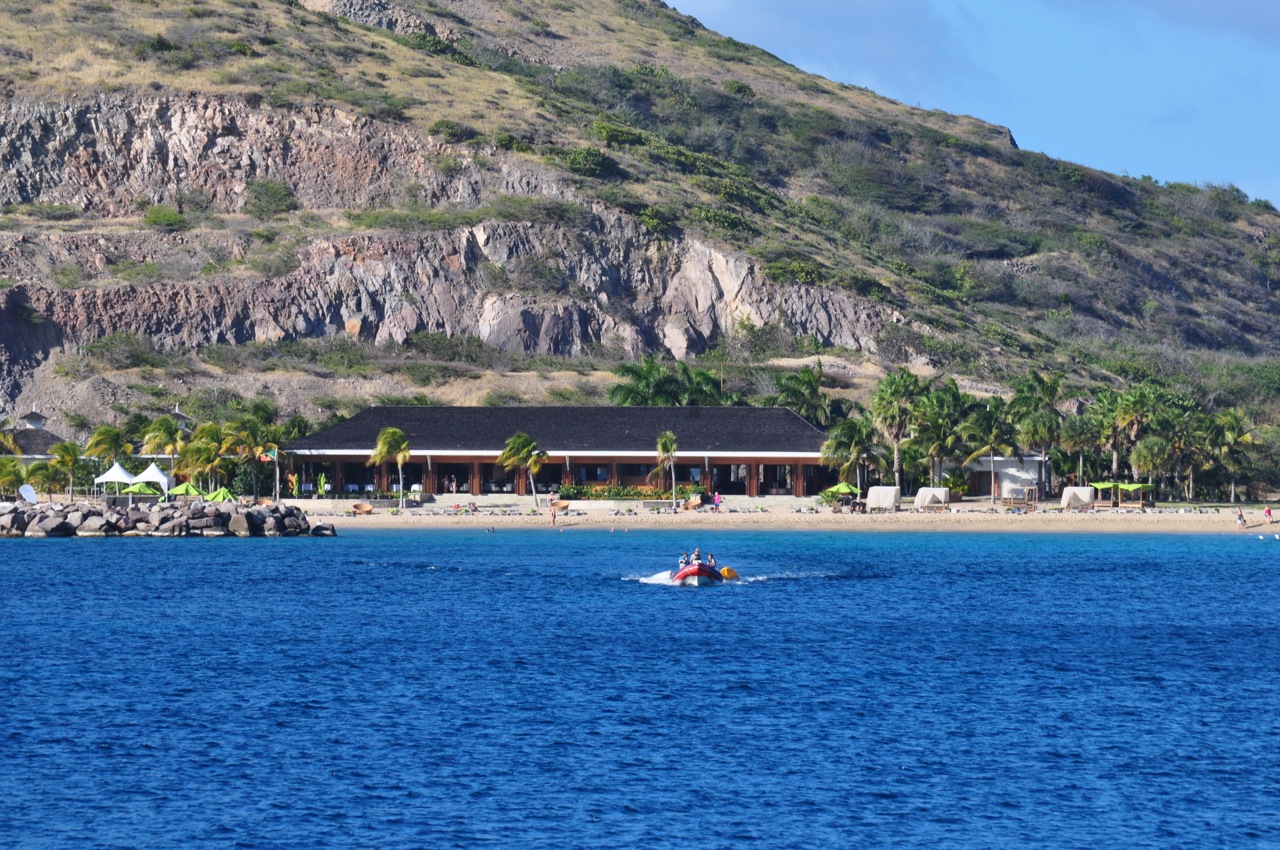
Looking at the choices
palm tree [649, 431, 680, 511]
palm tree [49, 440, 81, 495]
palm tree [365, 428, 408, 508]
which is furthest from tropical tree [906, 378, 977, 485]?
palm tree [49, 440, 81, 495]

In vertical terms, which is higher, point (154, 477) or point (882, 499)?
point (154, 477)

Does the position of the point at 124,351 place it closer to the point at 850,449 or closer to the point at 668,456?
the point at 668,456

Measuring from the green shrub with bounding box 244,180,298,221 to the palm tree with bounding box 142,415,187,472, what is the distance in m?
35.7

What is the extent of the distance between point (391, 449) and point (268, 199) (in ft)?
143

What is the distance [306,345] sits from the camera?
101 meters

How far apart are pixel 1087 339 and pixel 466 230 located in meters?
53.7

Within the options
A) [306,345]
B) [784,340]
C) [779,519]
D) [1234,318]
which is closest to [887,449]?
[779,519]

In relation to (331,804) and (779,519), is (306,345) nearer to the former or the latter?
(779,519)

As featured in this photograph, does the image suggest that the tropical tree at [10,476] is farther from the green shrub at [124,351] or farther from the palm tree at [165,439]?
the green shrub at [124,351]

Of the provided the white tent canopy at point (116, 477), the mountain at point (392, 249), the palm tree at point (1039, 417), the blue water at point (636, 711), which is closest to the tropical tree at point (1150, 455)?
the palm tree at point (1039, 417)

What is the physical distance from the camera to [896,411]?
244ft

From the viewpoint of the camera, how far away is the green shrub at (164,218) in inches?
4284

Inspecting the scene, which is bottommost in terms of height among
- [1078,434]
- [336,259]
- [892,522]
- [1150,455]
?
[892,522]

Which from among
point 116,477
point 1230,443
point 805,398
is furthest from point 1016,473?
point 116,477
